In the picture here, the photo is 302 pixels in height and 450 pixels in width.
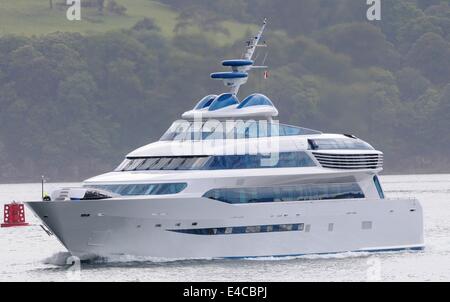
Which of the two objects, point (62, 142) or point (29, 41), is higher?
point (29, 41)

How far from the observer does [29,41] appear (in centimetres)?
16538

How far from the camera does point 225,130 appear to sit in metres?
60.2

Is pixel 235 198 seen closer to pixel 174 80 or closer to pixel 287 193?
pixel 287 193

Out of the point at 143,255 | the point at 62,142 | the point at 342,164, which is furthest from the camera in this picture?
the point at 62,142

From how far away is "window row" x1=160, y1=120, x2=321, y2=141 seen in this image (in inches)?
2360

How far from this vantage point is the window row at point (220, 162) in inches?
2301

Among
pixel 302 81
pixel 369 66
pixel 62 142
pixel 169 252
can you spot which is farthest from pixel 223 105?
pixel 62 142

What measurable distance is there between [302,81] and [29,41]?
50.6 m

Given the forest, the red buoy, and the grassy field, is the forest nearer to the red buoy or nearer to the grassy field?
the grassy field

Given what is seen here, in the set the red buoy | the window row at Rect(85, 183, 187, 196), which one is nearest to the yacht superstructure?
the window row at Rect(85, 183, 187, 196)

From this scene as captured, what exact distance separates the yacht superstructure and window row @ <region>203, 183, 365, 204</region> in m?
0.04

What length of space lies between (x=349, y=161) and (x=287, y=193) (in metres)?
3.62

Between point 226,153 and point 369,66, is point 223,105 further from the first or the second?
point 369,66

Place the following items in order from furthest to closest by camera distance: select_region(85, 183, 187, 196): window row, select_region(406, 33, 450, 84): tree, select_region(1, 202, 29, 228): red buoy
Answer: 1. select_region(406, 33, 450, 84): tree
2. select_region(1, 202, 29, 228): red buoy
3. select_region(85, 183, 187, 196): window row
